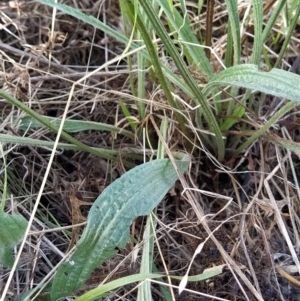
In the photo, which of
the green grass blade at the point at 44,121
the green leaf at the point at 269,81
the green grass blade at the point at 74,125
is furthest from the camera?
the green grass blade at the point at 74,125

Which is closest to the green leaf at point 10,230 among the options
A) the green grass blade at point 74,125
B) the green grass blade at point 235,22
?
A: the green grass blade at point 74,125

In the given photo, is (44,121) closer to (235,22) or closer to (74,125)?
(74,125)

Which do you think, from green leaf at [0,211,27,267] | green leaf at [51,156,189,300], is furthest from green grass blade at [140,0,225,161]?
green leaf at [0,211,27,267]

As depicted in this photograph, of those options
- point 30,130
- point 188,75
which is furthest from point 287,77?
point 30,130

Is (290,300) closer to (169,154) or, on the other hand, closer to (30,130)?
(169,154)

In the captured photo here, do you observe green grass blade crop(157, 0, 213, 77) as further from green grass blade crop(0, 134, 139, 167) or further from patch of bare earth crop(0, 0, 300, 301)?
green grass blade crop(0, 134, 139, 167)

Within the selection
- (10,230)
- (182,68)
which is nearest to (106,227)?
(10,230)

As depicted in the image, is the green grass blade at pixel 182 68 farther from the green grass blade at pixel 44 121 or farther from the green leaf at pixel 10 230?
the green leaf at pixel 10 230
